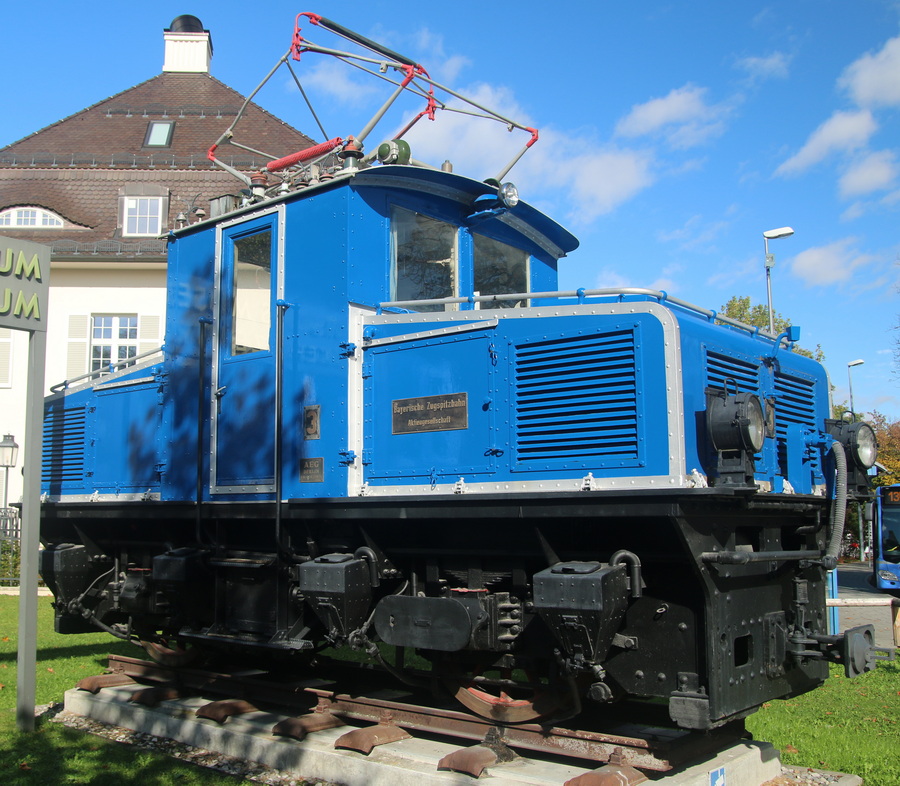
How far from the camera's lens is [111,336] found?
77.8ft

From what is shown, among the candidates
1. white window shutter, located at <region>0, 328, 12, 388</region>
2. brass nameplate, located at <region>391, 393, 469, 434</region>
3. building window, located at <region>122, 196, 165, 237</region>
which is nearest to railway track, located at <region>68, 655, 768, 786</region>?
brass nameplate, located at <region>391, 393, 469, 434</region>

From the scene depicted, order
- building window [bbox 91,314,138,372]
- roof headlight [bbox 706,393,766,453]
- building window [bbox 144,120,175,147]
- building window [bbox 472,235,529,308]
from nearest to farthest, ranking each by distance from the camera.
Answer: roof headlight [bbox 706,393,766,453], building window [bbox 472,235,529,308], building window [bbox 91,314,138,372], building window [bbox 144,120,175,147]

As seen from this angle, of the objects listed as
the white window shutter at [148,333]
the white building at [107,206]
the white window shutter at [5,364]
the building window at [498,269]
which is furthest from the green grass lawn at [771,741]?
the white window shutter at [5,364]

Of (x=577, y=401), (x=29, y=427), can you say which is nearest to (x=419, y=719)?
(x=577, y=401)

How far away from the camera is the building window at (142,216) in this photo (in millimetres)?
24375

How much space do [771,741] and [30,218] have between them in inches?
948

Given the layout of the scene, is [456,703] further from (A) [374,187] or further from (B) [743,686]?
(A) [374,187]

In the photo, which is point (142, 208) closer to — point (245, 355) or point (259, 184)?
point (259, 184)

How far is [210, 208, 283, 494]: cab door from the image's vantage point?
22.8 feet

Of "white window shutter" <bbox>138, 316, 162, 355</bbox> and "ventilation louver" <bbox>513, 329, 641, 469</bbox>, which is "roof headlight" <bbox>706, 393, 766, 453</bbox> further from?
"white window shutter" <bbox>138, 316, 162, 355</bbox>

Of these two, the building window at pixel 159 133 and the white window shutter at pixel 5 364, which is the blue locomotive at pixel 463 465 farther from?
the building window at pixel 159 133

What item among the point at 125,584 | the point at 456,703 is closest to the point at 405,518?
the point at 456,703

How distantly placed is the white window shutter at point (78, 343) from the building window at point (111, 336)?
0.18 metres

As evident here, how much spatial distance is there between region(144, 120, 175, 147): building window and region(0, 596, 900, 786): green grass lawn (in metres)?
20.8
